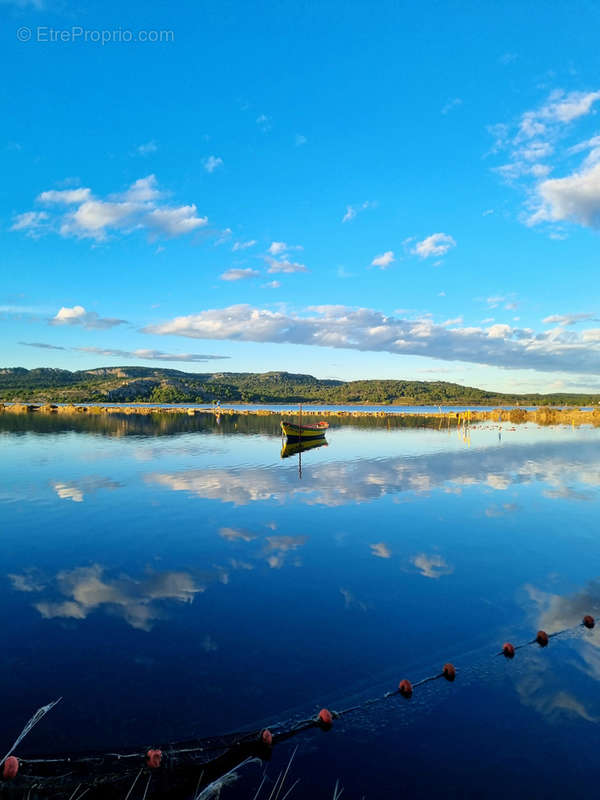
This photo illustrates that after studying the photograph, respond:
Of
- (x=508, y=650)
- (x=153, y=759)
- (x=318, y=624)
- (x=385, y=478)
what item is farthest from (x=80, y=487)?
(x=508, y=650)

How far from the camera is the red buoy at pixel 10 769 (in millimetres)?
5707

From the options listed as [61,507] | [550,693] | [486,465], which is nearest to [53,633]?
[550,693]

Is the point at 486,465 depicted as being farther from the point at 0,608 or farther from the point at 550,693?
the point at 0,608

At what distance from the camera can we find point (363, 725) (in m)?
7.85

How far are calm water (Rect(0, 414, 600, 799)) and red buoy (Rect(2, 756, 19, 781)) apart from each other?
1402 millimetres

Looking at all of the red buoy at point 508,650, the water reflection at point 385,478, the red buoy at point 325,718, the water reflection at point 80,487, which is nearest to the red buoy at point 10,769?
the red buoy at point 325,718

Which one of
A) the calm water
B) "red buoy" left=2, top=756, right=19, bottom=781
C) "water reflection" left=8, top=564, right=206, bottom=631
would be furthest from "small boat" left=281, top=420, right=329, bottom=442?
"red buoy" left=2, top=756, right=19, bottom=781

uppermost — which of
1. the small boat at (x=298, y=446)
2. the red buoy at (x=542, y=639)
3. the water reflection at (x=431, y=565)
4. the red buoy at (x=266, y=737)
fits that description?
the red buoy at (x=266, y=737)

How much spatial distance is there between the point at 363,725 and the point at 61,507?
60.5 feet

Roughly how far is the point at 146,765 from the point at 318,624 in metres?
5.59

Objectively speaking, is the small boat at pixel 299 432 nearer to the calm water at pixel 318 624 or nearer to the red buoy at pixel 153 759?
the calm water at pixel 318 624

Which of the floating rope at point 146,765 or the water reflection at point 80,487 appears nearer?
the floating rope at point 146,765

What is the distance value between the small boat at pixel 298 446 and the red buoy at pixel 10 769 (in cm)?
3748

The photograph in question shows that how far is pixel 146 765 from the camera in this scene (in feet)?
20.6
